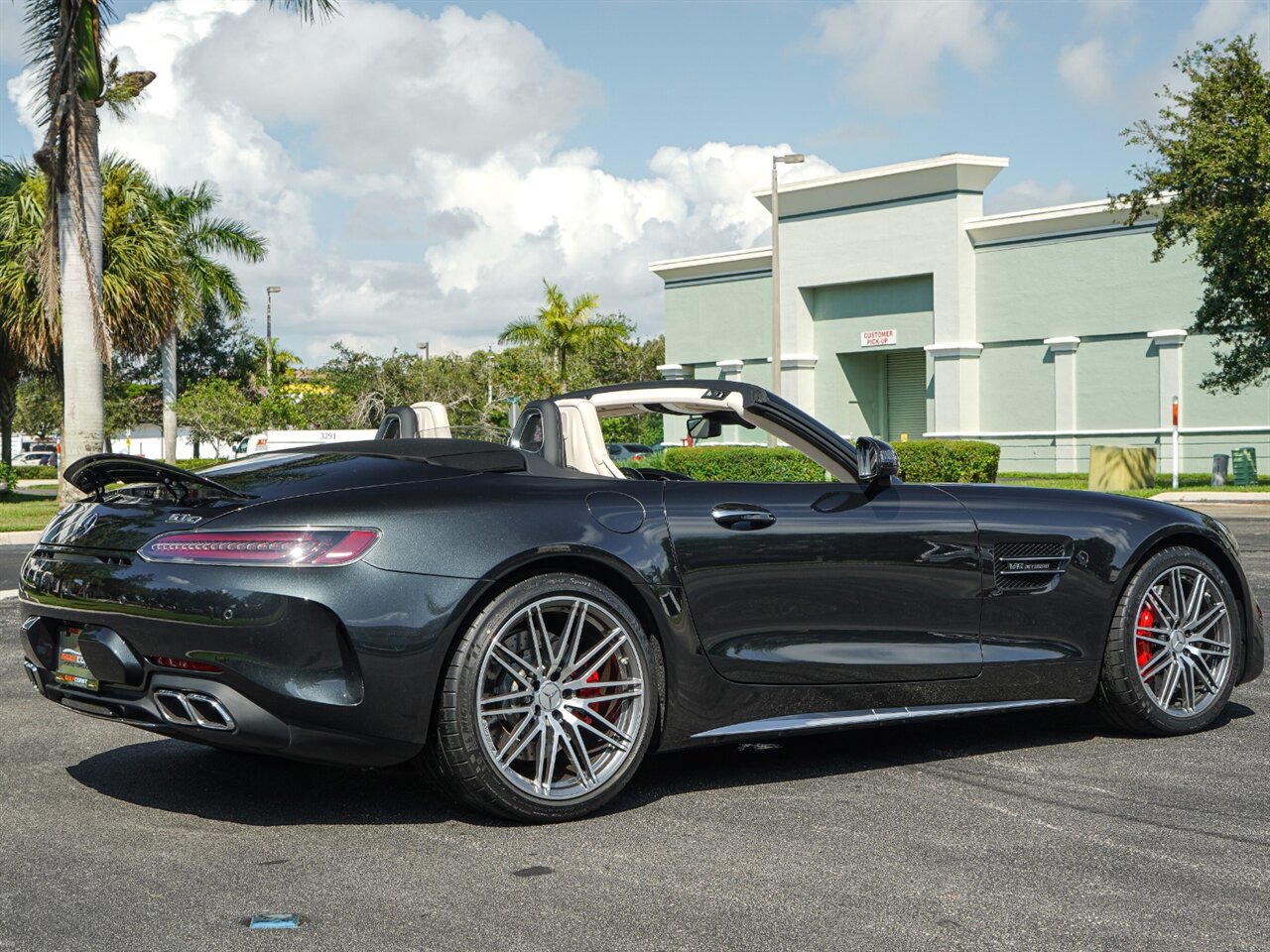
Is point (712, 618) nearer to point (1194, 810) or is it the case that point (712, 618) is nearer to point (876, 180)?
point (1194, 810)

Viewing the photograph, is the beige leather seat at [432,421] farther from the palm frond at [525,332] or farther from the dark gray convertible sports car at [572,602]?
the palm frond at [525,332]

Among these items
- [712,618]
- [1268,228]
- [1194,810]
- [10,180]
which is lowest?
[1194,810]

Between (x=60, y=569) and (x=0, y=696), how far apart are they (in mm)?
2506

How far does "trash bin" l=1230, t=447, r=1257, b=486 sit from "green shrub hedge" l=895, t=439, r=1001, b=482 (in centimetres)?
697

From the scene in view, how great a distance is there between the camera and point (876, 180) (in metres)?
39.8

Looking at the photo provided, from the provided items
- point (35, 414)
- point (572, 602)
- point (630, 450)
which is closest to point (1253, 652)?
point (572, 602)

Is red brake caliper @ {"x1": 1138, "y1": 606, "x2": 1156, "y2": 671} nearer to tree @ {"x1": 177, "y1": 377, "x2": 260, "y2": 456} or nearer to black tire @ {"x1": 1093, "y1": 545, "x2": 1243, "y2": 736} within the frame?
black tire @ {"x1": 1093, "y1": 545, "x2": 1243, "y2": 736}

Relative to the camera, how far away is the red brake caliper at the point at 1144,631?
5.48 metres

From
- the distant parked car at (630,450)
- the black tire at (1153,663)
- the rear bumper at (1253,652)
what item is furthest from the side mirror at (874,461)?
the distant parked car at (630,450)

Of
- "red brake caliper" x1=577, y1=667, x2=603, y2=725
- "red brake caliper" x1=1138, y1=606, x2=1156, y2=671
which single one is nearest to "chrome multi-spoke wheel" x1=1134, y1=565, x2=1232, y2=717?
"red brake caliper" x1=1138, y1=606, x2=1156, y2=671

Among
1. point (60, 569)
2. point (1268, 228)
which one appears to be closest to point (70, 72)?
point (60, 569)

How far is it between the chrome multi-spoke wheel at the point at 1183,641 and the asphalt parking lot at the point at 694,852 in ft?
0.61

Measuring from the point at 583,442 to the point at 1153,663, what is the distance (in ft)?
7.85

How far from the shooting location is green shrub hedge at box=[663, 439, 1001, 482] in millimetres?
21203
